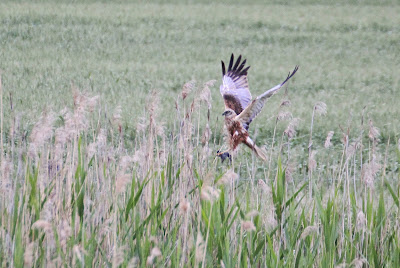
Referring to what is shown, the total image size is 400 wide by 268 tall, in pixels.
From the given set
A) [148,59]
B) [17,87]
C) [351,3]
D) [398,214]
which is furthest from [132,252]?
[351,3]

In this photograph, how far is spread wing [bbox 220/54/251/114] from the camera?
4934mm

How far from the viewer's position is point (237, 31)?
15.0 meters

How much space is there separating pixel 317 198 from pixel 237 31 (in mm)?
11912

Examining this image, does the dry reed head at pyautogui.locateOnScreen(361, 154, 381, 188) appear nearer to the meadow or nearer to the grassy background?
the meadow

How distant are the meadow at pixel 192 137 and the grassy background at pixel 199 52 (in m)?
0.05

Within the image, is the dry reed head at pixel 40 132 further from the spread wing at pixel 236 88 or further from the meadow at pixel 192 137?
the spread wing at pixel 236 88

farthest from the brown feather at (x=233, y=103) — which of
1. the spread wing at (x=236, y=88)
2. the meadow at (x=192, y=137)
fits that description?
the meadow at (x=192, y=137)

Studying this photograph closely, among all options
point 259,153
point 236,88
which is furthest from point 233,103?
point 259,153

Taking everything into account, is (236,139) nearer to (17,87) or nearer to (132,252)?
(132,252)

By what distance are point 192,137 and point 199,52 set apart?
6.39 meters

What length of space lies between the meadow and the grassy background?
52mm

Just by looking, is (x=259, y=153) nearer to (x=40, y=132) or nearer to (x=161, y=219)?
(x=161, y=219)

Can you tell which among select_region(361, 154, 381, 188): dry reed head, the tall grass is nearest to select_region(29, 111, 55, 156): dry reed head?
the tall grass

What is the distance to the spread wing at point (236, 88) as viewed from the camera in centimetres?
493
